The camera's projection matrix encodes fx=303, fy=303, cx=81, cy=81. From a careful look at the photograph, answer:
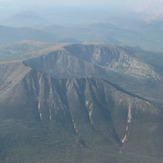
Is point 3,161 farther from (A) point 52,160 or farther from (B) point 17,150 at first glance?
(A) point 52,160

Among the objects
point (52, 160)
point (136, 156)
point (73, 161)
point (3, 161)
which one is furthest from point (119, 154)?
point (3, 161)

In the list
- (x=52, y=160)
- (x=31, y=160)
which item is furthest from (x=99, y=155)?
(x=31, y=160)

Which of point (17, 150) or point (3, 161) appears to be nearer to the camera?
point (3, 161)

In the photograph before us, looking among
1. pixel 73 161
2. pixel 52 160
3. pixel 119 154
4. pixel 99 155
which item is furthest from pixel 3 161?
pixel 119 154

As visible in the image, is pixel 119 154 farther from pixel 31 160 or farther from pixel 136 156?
pixel 31 160

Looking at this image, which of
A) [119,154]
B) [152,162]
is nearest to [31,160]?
[119,154]

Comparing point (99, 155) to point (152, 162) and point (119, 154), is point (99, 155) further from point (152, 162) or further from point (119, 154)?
point (152, 162)
